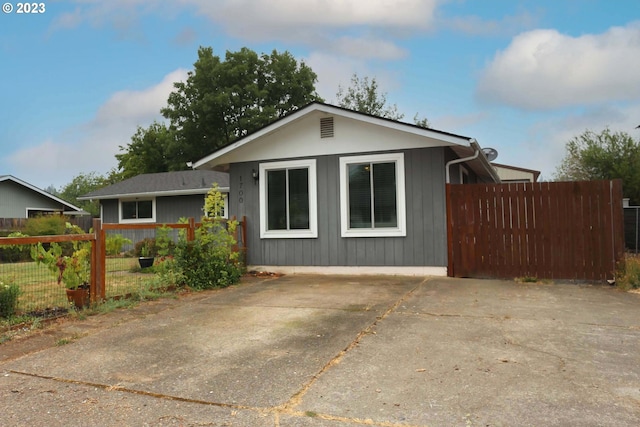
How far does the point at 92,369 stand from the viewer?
11.6 feet

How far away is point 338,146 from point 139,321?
526cm

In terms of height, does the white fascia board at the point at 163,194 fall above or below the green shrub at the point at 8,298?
above

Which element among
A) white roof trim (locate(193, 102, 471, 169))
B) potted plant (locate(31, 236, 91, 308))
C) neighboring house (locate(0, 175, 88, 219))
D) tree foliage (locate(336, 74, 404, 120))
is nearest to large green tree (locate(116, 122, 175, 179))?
neighboring house (locate(0, 175, 88, 219))

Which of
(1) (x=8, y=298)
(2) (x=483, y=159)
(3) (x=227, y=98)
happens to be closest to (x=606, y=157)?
(2) (x=483, y=159)

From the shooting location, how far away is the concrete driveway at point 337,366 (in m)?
2.64

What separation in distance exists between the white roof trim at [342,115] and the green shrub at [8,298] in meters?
5.16

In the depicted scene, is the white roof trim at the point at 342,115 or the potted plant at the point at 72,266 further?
the white roof trim at the point at 342,115

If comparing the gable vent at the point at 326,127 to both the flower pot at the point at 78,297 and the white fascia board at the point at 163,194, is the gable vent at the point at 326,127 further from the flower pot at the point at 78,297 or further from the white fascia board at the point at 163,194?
the white fascia board at the point at 163,194

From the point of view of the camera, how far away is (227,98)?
101 ft

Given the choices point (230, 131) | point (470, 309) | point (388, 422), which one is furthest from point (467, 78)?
point (230, 131)

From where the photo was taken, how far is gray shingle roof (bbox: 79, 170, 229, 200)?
17.3 meters

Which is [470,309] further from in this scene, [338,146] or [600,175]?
[600,175]

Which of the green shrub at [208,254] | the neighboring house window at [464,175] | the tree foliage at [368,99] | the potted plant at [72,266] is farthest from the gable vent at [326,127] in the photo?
the tree foliage at [368,99]

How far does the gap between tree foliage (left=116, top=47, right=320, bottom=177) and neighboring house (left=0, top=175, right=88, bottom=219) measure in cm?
946
